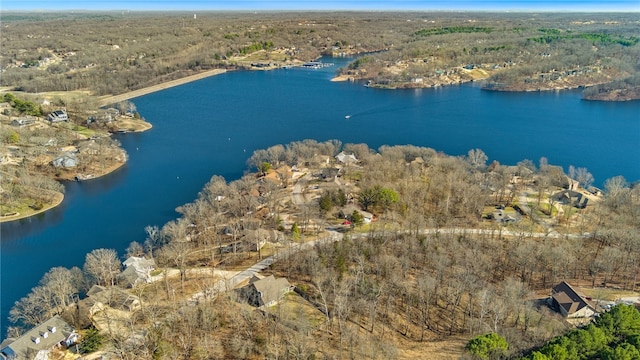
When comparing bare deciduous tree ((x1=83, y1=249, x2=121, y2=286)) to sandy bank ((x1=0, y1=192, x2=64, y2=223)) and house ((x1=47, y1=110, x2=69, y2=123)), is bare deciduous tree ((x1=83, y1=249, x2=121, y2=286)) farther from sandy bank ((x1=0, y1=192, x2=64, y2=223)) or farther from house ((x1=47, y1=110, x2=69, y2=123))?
house ((x1=47, y1=110, x2=69, y2=123))

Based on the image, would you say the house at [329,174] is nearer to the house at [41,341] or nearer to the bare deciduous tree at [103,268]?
the bare deciduous tree at [103,268]

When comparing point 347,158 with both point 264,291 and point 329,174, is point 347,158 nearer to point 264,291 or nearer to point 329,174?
point 329,174

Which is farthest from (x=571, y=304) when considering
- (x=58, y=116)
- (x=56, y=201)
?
(x=58, y=116)

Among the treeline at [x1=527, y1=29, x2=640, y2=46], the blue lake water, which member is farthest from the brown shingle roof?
the treeline at [x1=527, y1=29, x2=640, y2=46]

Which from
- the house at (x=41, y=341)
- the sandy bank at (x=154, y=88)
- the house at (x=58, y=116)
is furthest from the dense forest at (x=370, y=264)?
the sandy bank at (x=154, y=88)

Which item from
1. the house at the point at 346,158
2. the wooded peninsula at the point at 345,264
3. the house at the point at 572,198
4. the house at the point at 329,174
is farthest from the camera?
the house at the point at 346,158

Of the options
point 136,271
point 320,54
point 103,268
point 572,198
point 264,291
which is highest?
point 320,54
